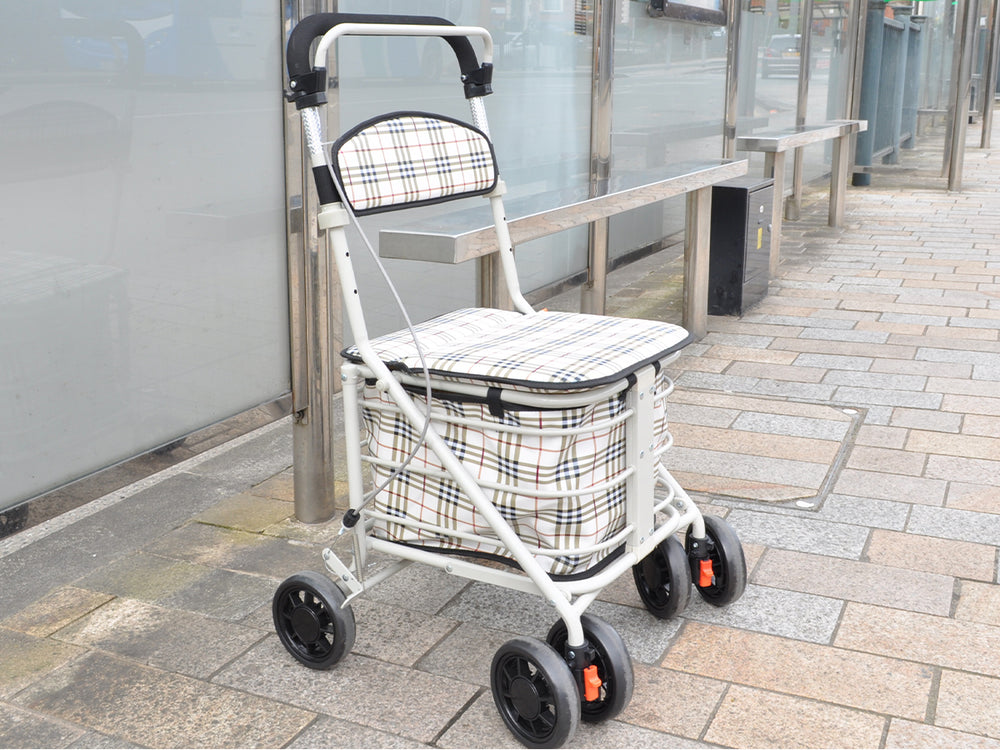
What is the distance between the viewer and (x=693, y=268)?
5.81 metres

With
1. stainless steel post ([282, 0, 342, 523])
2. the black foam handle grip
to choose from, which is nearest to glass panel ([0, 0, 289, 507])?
stainless steel post ([282, 0, 342, 523])

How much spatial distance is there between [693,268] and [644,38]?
167cm

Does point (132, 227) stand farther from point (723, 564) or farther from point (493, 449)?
point (723, 564)

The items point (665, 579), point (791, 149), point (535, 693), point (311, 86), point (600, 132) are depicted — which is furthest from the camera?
point (791, 149)

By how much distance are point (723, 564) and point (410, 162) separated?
1232 millimetres

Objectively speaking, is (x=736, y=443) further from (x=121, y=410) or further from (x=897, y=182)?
(x=897, y=182)

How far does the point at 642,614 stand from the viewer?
2.83m

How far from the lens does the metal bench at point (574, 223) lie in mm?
3062

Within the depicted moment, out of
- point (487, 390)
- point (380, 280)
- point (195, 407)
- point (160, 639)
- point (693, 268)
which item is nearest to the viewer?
point (487, 390)

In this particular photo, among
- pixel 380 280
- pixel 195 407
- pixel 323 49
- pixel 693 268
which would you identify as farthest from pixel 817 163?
pixel 323 49

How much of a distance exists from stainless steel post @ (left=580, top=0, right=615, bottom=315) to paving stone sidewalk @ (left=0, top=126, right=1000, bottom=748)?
1.53 m

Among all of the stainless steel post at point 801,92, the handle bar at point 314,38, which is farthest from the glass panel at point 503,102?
the stainless steel post at point 801,92

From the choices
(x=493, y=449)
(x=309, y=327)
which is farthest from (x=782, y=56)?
(x=493, y=449)

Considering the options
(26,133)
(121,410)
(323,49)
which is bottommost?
(121,410)
